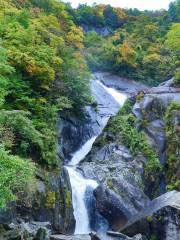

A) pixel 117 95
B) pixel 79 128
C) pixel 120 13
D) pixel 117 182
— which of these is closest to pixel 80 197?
pixel 117 182

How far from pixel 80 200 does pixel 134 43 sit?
111 feet

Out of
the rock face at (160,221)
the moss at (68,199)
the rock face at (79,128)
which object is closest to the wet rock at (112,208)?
the rock face at (160,221)

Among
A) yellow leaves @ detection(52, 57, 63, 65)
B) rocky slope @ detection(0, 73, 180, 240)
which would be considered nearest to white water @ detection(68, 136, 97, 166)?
rocky slope @ detection(0, 73, 180, 240)

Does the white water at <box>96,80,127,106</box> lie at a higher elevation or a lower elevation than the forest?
lower

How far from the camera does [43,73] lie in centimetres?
2148

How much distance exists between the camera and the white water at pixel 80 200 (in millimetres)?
19234

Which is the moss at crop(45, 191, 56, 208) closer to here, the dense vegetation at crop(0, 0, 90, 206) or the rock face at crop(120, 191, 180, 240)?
Result: the dense vegetation at crop(0, 0, 90, 206)

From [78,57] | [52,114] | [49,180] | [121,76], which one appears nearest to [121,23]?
[121,76]

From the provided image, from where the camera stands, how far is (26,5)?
38.2m

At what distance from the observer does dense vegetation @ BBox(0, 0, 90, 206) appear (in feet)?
56.4

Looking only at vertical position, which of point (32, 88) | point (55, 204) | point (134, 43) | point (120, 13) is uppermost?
point (120, 13)

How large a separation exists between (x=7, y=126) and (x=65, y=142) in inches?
312

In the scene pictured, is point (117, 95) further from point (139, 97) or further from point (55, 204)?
point (55, 204)

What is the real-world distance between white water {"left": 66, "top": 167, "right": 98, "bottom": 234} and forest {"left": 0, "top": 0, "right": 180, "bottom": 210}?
190 cm
